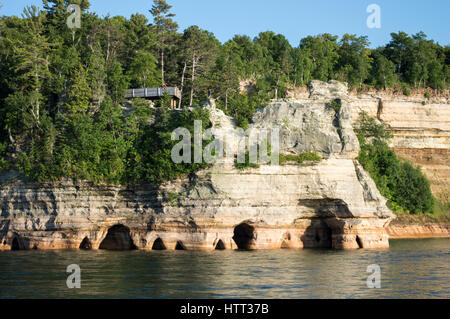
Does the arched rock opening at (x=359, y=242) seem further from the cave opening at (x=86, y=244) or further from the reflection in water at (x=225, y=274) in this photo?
the cave opening at (x=86, y=244)

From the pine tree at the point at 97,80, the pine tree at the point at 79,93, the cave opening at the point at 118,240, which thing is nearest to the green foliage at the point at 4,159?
the pine tree at the point at 79,93

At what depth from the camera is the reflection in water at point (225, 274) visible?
21594 mm

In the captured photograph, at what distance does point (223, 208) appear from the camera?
37.3m

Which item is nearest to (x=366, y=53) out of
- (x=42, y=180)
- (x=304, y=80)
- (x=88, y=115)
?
(x=304, y=80)

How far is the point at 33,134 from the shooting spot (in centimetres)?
4300

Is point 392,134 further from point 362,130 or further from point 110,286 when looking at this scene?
point 110,286

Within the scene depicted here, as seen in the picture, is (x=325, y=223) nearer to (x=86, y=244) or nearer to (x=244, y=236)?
(x=244, y=236)

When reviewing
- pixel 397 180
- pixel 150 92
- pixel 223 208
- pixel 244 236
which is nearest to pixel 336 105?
pixel 244 236

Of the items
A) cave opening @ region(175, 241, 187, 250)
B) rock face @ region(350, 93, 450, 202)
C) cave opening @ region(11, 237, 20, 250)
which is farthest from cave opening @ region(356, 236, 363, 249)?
cave opening @ region(11, 237, 20, 250)

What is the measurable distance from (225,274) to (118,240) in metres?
16.7

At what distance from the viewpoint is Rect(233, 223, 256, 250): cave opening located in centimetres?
3866

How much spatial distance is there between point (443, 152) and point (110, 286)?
155 ft

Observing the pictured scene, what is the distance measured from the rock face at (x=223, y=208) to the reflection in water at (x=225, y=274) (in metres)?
2.48

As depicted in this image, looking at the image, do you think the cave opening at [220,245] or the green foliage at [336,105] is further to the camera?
the green foliage at [336,105]
